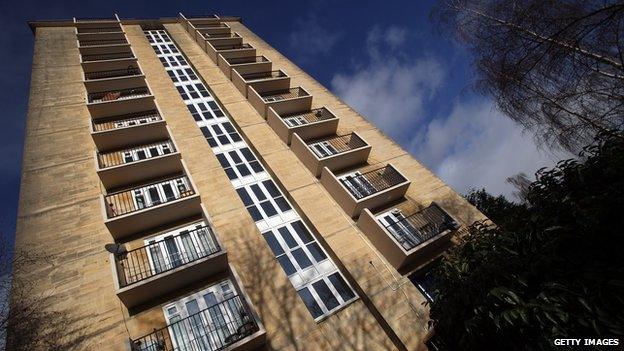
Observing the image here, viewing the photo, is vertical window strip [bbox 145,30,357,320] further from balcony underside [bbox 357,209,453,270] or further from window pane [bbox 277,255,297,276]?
balcony underside [bbox 357,209,453,270]

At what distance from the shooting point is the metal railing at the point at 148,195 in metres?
12.1

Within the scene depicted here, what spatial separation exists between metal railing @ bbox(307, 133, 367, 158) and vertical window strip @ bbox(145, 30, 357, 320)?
3913 mm

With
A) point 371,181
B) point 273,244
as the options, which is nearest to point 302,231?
point 273,244

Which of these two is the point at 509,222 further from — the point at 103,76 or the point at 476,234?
the point at 103,76

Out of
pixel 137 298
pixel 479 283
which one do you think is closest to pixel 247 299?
pixel 137 298

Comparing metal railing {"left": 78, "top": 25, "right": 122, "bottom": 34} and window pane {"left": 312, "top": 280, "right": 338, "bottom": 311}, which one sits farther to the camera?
metal railing {"left": 78, "top": 25, "right": 122, "bottom": 34}

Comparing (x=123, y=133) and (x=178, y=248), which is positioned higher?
(x=123, y=133)

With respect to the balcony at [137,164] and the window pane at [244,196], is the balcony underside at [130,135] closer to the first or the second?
the balcony at [137,164]

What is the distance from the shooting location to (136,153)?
15359mm

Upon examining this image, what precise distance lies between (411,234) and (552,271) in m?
7.23

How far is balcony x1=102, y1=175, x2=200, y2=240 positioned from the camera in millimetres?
11047

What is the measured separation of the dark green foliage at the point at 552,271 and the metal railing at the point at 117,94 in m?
21.1

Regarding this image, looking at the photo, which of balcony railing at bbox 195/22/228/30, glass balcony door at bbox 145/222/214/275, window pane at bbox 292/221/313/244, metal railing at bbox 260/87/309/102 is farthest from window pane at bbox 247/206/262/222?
balcony railing at bbox 195/22/228/30

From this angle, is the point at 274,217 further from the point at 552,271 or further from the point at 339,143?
the point at 552,271
